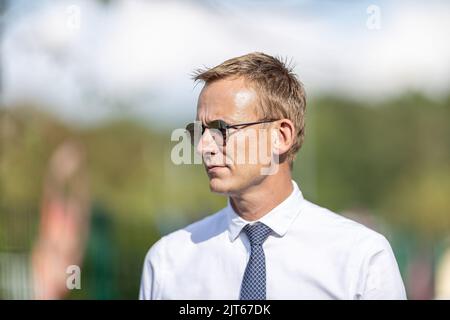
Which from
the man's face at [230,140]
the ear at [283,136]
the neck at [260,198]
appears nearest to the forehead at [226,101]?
the man's face at [230,140]

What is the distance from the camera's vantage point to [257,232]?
216 centimetres

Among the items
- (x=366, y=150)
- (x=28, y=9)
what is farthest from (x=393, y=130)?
(x=28, y=9)

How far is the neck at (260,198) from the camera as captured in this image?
2.17 meters

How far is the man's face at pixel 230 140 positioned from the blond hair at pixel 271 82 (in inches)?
1.2

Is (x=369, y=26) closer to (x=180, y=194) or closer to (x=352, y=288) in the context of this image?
(x=180, y=194)

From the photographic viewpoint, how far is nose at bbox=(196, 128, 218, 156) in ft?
6.94

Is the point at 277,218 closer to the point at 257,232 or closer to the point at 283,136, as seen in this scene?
the point at 257,232

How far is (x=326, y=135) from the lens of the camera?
16.6 feet

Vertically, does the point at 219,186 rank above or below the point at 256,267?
above

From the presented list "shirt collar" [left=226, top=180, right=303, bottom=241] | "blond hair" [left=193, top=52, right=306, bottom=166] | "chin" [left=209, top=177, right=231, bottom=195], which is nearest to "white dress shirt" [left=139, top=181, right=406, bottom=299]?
"shirt collar" [left=226, top=180, right=303, bottom=241]

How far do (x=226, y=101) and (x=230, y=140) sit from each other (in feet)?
0.43

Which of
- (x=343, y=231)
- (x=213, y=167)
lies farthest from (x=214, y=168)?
(x=343, y=231)

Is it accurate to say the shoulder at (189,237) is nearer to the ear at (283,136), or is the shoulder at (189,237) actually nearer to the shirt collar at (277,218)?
the shirt collar at (277,218)

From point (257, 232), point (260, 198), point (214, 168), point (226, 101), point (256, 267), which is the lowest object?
point (256, 267)
